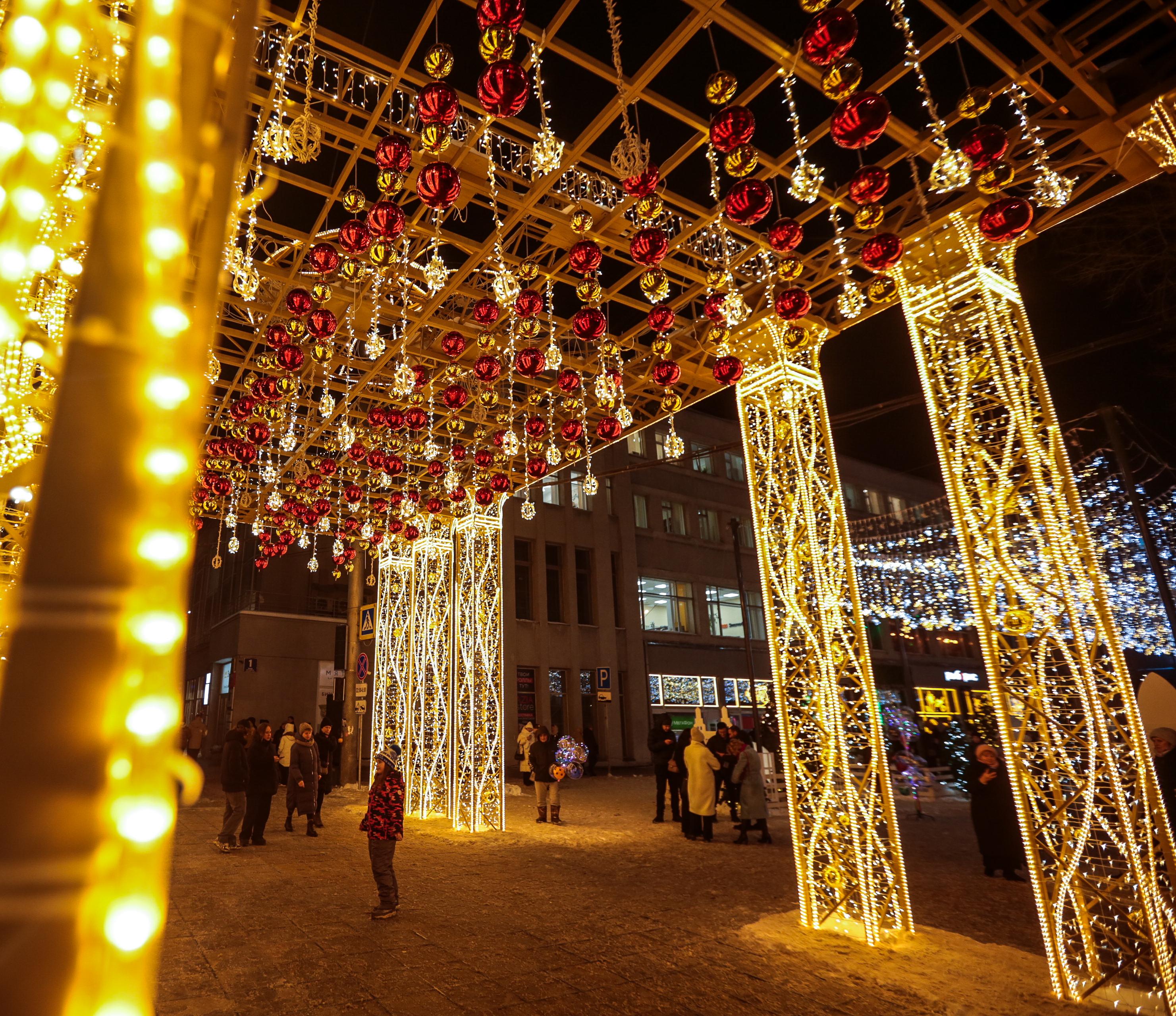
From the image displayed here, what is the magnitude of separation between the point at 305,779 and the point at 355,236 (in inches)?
336

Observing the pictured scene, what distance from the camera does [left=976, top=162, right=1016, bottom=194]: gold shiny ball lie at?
4145 millimetres

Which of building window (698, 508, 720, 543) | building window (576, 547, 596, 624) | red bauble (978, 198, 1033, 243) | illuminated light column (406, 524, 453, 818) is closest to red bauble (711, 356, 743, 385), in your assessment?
red bauble (978, 198, 1033, 243)

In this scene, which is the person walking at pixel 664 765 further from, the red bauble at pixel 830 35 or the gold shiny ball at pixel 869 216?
the red bauble at pixel 830 35

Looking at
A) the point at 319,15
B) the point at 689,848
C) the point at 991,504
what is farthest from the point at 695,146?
the point at 689,848

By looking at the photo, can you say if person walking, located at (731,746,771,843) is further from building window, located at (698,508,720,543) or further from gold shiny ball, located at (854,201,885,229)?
building window, located at (698,508,720,543)

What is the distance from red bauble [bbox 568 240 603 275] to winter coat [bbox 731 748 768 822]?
777cm

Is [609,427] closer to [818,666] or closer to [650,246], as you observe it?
[650,246]

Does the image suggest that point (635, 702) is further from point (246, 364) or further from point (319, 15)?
point (319, 15)

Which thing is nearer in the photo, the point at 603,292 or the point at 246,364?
the point at 603,292

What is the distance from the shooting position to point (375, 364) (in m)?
9.28

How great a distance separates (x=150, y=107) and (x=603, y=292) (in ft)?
23.3

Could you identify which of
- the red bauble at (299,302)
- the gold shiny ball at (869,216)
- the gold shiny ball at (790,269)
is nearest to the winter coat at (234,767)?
the red bauble at (299,302)

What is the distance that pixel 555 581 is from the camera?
75.8 ft

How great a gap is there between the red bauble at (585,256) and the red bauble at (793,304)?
57.9 inches
